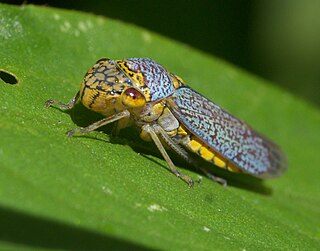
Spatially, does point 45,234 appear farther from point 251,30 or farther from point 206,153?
point 251,30

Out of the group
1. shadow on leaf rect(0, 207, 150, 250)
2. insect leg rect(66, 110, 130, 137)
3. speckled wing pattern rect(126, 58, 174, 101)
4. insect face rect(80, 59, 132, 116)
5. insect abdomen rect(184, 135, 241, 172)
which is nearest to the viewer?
shadow on leaf rect(0, 207, 150, 250)

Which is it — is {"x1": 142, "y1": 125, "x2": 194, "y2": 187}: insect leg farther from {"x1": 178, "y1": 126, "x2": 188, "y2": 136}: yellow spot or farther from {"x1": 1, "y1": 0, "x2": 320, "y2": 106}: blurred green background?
{"x1": 1, "y1": 0, "x2": 320, "y2": 106}: blurred green background

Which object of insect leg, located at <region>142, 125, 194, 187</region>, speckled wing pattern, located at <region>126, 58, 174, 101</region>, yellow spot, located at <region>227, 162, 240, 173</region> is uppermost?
speckled wing pattern, located at <region>126, 58, 174, 101</region>

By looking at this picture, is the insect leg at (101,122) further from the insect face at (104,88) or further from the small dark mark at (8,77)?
the small dark mark at (8,77)

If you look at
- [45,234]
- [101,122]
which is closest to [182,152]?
[101,122]

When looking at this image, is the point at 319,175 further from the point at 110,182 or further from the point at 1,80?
the point at 1,80

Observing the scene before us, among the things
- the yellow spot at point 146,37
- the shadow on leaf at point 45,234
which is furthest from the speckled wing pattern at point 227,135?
the shadow on leaf at point 45,234

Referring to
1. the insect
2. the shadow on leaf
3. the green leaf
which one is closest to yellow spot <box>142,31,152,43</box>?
the green leaf
